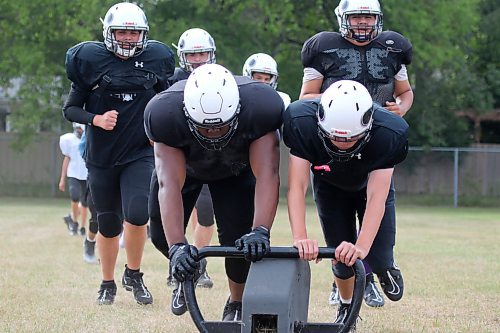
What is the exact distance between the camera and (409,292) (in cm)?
785

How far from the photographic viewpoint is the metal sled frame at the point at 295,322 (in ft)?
14.4

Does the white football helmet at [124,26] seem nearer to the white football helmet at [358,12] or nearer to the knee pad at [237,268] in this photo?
the white football helmet at [358,12]

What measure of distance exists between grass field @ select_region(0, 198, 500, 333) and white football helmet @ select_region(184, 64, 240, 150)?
1.61m

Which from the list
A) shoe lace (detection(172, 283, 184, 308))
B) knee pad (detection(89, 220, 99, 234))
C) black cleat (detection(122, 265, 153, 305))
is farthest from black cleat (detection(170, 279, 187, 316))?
knee pad (detection(89, 220, 99, 234))

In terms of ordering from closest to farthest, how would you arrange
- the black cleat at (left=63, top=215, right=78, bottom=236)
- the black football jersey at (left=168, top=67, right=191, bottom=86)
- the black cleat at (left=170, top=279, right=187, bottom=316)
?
the black cleat at (left=170, top=279, right=187, bottom=316) < the black football jersey at (left=168, top=67, right=191, bottom=86) < the black cleat at (left=63, top=215, right=78, bottom=236)

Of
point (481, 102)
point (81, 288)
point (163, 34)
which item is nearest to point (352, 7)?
point (81, 288)

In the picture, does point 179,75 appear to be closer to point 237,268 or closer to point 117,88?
point 117,88

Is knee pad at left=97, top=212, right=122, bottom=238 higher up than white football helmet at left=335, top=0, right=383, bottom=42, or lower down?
lower down

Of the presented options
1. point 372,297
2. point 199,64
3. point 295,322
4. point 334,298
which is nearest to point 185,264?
point 295,322

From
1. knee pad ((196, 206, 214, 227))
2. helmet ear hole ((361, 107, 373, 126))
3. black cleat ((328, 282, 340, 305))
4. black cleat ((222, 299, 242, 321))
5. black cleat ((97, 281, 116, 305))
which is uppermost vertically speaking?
helmet ear hole ((361, 107, 373, 126))

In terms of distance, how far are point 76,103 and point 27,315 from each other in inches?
62.2

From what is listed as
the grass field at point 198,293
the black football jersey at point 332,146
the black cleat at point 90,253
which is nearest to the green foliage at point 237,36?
the grass field at point 198,293

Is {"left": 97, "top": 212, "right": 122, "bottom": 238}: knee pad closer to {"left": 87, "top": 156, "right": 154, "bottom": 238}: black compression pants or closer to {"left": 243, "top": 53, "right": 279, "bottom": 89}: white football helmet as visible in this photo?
{"left": 87, "top": 156, "right": 154, "bottom": 238}: black compression pants

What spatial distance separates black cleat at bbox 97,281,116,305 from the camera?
6.98 meters
